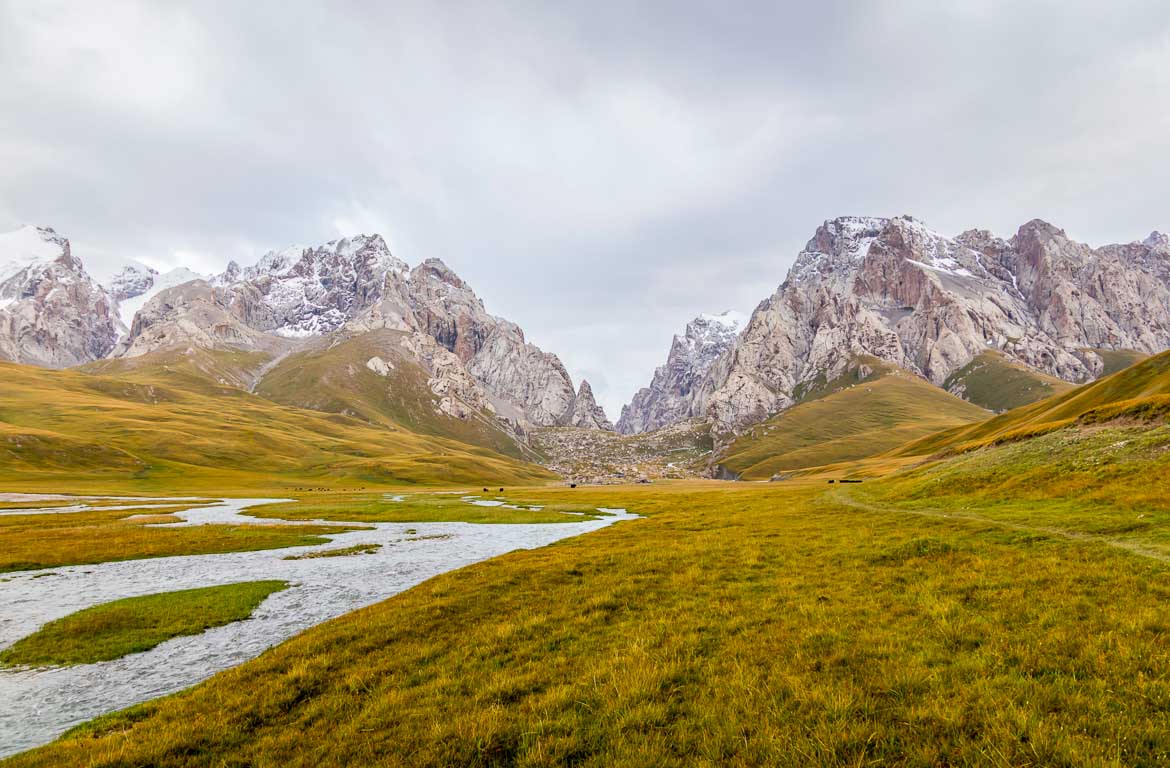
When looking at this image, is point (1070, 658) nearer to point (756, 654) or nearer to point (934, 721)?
point (934, 721)

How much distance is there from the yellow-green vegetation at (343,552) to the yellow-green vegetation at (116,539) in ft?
20.9

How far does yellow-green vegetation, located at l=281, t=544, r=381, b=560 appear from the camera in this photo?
129 ft

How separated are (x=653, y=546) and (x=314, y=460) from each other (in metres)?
196

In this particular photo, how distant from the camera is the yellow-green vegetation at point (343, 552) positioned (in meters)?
39.3

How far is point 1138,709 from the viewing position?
27.5 feet

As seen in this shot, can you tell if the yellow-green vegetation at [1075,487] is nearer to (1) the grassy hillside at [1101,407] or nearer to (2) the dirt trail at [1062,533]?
(2) the dirt trail at [1062,533]

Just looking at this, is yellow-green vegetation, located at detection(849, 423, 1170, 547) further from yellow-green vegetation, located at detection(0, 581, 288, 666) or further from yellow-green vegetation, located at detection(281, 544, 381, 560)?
yellow-green vegetation, located at detection(281, 544, 381, 560)

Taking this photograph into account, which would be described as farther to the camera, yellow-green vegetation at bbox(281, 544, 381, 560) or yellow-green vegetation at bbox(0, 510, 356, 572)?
yellow-green vegetation at bbox(281, 544, 381, 560)

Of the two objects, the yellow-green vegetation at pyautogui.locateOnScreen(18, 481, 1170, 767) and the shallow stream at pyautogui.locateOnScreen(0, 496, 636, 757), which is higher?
the yellow-green vegetation at pyautogui.locateOnScreen(18, 481, 1170, 767)

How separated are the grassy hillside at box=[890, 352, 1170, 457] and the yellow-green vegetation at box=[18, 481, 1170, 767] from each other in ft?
142

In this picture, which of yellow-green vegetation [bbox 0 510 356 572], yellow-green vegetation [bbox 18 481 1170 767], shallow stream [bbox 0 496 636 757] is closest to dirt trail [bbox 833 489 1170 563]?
yellow-green vegetation [bbox 18 481 1170 767]

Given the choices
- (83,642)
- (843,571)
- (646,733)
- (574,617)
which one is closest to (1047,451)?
(843,571)

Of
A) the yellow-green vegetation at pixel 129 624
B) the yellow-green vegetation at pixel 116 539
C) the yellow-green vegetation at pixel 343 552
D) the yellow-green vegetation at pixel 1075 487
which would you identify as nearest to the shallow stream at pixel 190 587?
the yellow-green vegetation at pixel 129 624

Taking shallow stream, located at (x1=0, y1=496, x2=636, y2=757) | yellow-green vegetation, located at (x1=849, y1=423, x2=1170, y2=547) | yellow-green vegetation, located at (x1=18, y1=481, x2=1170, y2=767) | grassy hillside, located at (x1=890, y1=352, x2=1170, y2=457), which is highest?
grassy hillside, located at (x1=890, y1=352, x2=1170, y2=457)
